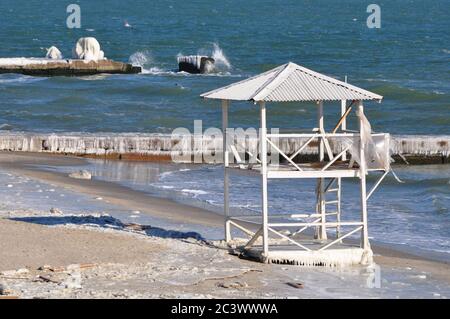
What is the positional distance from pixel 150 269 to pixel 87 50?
4795 cm

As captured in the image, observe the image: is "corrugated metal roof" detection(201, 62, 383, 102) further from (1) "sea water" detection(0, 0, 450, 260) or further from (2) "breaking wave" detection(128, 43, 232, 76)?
(2) "breaking wave" detection(128, 43, 232, 76)

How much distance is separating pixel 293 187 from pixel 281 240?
A: 975 cm

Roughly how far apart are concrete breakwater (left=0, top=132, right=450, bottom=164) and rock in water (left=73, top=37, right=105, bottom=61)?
26.2m

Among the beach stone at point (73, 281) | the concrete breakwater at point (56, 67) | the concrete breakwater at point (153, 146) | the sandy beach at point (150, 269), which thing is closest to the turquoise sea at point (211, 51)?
the concrete breakwater at point (56, 67)

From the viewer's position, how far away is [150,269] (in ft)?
59.9

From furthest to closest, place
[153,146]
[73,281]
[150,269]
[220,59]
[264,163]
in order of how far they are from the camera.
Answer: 1. [220,59]
2. [153,146]
3. [264,163]
4. [150,269]
5. [73,281]

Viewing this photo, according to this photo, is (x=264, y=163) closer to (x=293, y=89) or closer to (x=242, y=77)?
(x=293, y=89)

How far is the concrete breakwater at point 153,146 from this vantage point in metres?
36.4

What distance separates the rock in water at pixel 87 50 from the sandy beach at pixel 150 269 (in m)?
40.9

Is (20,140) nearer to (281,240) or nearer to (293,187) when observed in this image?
(293,187)

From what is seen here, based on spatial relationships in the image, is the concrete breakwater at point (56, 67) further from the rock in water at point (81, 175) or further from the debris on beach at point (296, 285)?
the debris on beach at point (296, 285)

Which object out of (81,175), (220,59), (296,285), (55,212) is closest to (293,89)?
(296,285)
